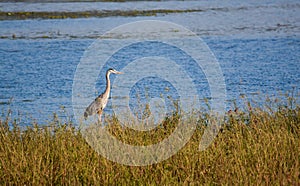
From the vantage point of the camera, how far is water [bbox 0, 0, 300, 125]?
15.0m

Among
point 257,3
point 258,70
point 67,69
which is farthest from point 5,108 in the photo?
point 257,3

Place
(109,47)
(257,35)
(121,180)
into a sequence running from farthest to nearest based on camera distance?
(257,35) → (109,47) → (121,180)

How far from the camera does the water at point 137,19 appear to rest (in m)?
15.0

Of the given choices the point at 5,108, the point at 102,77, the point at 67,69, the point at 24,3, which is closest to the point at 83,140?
the point at 5,108

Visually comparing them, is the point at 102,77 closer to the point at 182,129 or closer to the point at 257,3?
the point at 182,129

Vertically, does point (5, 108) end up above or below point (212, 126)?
below

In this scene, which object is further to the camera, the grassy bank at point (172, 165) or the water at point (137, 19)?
the water at point (137, 19)

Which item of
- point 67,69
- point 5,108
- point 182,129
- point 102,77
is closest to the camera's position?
point 182,129

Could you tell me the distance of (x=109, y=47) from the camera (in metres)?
23.5

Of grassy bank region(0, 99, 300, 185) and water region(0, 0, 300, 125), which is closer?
grassy bank region(0, 99, 300, 185)

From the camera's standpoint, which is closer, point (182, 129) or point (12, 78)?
point (182, 129)

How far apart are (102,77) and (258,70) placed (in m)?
4.47

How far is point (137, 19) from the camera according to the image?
30422 millimetres

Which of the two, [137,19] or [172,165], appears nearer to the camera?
[172,165]
